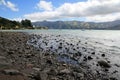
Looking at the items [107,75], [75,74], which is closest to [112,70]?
[107,75]

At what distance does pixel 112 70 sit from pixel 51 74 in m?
6.85

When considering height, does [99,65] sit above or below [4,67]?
below

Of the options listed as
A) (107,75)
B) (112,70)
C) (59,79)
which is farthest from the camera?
(112,70)

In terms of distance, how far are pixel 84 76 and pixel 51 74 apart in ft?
9.06

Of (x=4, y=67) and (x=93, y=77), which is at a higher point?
(x=4, y=67)

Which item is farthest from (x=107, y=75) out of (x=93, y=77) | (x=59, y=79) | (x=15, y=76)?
(x=15, y=76)

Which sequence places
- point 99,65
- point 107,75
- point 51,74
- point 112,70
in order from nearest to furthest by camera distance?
point 51,74 < point 107,75 < point 112,70 < point 99,65

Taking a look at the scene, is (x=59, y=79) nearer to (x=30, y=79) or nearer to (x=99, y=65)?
(x=30, y=79)

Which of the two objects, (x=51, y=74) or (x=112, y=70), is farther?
(x=112, y=70)

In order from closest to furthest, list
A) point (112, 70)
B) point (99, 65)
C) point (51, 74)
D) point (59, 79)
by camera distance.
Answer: point (59, 79) → point (51, 74) → point (112, 70) → point (99, 65)

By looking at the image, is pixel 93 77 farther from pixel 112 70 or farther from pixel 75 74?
pixel 112 70

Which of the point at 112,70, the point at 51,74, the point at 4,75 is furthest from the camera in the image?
the point at 112,70

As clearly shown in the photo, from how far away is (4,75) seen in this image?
37.3 feet

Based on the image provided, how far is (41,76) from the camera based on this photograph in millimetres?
11984
